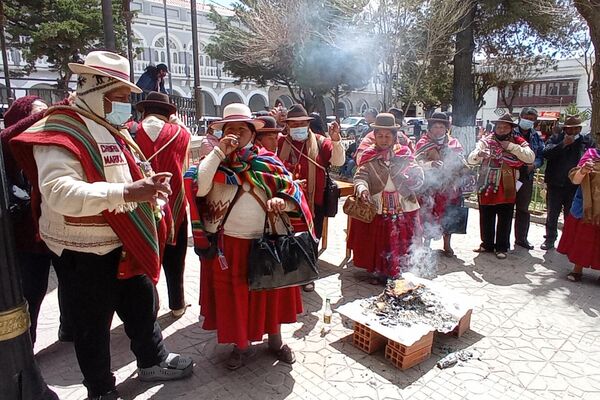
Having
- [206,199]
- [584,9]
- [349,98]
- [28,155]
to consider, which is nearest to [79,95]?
[28,155]

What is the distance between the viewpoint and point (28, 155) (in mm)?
2158

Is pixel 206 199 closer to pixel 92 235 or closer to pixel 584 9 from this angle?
pixel 92 235

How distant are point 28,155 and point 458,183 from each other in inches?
196

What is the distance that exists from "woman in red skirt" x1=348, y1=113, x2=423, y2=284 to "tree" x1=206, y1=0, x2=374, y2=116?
7412 millimetres

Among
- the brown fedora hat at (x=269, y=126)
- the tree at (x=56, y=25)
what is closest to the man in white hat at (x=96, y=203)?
the brown fedora hat at (x=269, y=126)

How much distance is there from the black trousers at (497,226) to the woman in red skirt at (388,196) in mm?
1683

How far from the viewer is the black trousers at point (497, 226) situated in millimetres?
5770

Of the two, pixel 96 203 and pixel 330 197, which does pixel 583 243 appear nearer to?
pixel 330 197

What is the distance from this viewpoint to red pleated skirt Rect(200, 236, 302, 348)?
2.97 metres

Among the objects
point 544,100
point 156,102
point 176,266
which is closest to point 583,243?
point 176,266

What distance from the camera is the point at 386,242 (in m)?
4.66

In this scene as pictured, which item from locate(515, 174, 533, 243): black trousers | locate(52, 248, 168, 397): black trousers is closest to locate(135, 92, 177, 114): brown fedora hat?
locate(52, 248, 168, 397): black trousers

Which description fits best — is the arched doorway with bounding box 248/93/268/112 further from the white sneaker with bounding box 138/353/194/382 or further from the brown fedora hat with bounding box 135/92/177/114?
the white sneaker with bounding box 138/353/194/382

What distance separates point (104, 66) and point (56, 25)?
16.5 meters
